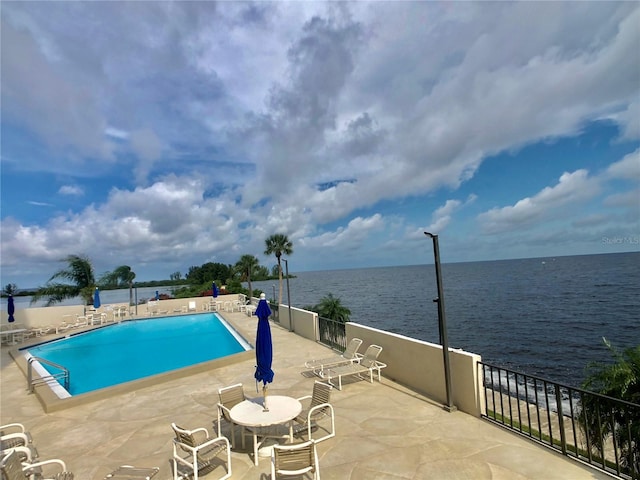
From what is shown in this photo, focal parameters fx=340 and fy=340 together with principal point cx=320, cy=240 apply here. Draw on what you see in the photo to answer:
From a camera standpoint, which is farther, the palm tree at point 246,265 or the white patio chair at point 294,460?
the palm tree at point 246,265

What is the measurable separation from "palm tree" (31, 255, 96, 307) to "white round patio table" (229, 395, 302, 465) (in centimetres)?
2316

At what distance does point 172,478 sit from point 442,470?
325 cm

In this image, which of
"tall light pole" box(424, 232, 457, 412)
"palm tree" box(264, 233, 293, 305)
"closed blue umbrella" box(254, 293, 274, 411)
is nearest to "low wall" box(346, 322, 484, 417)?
"tall light pole" box(424, 232, 457, 412)

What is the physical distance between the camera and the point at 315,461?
11.9ft

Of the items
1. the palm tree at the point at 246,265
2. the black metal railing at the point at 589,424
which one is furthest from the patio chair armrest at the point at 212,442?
the palm tree at the point at 246,265

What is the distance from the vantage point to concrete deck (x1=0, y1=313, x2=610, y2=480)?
4078 millimetres

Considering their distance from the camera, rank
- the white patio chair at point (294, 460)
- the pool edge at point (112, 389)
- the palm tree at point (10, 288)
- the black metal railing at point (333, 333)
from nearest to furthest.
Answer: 1. the white patio chair at point (294, 460)
2. the pool edge at point (112, 389)
3. the black metal railing at point (333, 333)
4. the palm tree at point (10, 288)

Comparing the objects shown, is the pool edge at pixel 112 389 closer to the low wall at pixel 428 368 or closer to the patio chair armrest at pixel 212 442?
the low wall at pixel 428 368

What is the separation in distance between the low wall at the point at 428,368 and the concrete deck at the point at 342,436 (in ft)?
0.82

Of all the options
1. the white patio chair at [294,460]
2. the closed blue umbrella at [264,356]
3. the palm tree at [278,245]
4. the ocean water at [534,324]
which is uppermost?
the palm tree at [278,245]

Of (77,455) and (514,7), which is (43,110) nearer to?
(77,455)

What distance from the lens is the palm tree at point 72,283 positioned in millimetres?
23328

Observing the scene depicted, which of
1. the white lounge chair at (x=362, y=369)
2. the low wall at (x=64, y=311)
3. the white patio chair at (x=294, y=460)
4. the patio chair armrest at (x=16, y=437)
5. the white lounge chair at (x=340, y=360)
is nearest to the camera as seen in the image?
the white patio chair at (x=294, y=460)

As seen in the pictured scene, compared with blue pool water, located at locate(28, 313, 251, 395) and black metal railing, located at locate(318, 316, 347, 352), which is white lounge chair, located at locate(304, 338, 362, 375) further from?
blue pool water, located at locate(28, 313, 251, 395)
